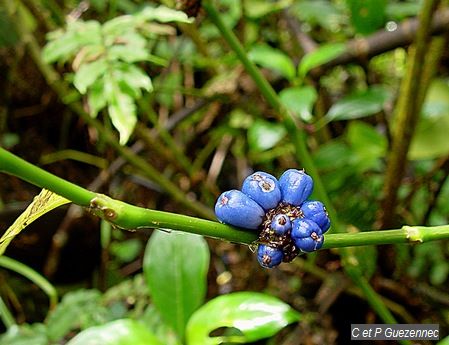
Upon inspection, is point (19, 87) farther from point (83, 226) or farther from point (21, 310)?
point (21, 310)

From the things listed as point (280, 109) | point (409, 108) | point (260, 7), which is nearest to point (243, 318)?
point (280, 109)

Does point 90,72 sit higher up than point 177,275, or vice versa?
point 90,72

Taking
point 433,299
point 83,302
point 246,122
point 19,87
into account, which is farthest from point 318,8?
point 19,87

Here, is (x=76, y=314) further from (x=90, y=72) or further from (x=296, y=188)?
(x=296, y=188)

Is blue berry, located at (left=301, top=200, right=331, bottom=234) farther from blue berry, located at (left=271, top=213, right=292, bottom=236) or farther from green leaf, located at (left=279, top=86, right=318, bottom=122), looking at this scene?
green leaf, located at (left=279, top=86, right=318, bottom=122)

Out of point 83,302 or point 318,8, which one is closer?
point 83,302

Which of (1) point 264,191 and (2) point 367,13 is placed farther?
(2) point 367,13
